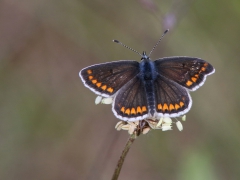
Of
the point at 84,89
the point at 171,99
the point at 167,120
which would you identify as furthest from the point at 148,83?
the point at 84,89

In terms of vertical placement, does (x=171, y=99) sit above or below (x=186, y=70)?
below

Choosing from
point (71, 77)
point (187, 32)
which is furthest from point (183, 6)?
point (71, 77)

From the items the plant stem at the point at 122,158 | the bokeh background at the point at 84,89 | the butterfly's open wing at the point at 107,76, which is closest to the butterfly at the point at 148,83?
the butterfly's open wing at the point at 107,76

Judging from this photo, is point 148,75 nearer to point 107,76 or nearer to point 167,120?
point 107,76

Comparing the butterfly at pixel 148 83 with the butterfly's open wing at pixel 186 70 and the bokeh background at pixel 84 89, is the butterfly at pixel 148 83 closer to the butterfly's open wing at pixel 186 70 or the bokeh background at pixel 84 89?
the butterfly's open wing at pixel 186 70

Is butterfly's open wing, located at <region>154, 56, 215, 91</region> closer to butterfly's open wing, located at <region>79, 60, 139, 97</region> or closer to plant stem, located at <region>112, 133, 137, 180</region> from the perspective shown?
butterfly's open wing, located at <region>79, 60, 139, 97</region>

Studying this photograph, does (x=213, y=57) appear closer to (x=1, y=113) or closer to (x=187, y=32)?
(x=187, y=32)
